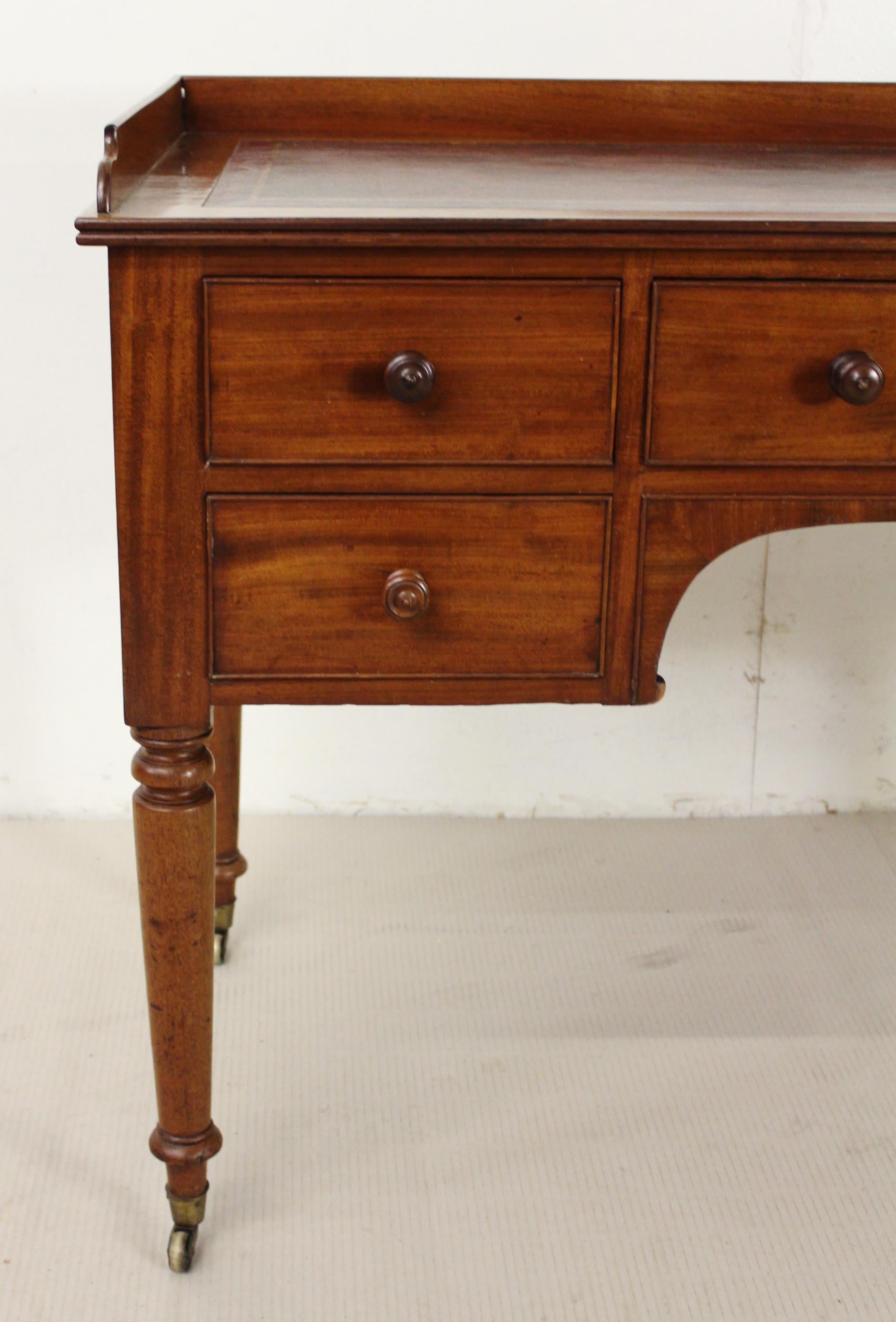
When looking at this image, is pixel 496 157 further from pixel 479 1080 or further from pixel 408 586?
pixel 479 1080

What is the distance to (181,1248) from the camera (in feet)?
3.59

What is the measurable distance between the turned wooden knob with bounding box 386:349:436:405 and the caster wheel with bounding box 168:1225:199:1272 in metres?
0.66

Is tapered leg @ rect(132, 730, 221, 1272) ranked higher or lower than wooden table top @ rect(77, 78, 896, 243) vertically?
lower

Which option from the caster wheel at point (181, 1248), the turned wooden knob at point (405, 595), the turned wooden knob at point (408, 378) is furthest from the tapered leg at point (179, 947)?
the turned wooden knob at point (408, 378)

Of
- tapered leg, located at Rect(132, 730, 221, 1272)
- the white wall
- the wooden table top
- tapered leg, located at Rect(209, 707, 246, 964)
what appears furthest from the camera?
the white wall

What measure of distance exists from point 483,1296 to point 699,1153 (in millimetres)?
248

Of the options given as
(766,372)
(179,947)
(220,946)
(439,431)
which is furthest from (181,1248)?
(766,372)

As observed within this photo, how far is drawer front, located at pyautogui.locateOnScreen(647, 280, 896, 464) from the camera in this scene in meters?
0.94

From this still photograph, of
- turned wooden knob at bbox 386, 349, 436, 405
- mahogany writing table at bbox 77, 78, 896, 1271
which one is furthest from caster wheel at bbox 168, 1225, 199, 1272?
turned wooden knob at bbox 386, 349, 436, 405

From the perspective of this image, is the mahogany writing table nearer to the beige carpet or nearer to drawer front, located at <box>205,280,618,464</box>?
drawer front, located at <box>205,280,618,464</box>

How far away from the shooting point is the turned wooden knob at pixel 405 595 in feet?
3.19

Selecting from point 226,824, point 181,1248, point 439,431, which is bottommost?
point 181,1248

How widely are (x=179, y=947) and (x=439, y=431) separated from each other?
422mm

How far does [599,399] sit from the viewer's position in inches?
37.5
